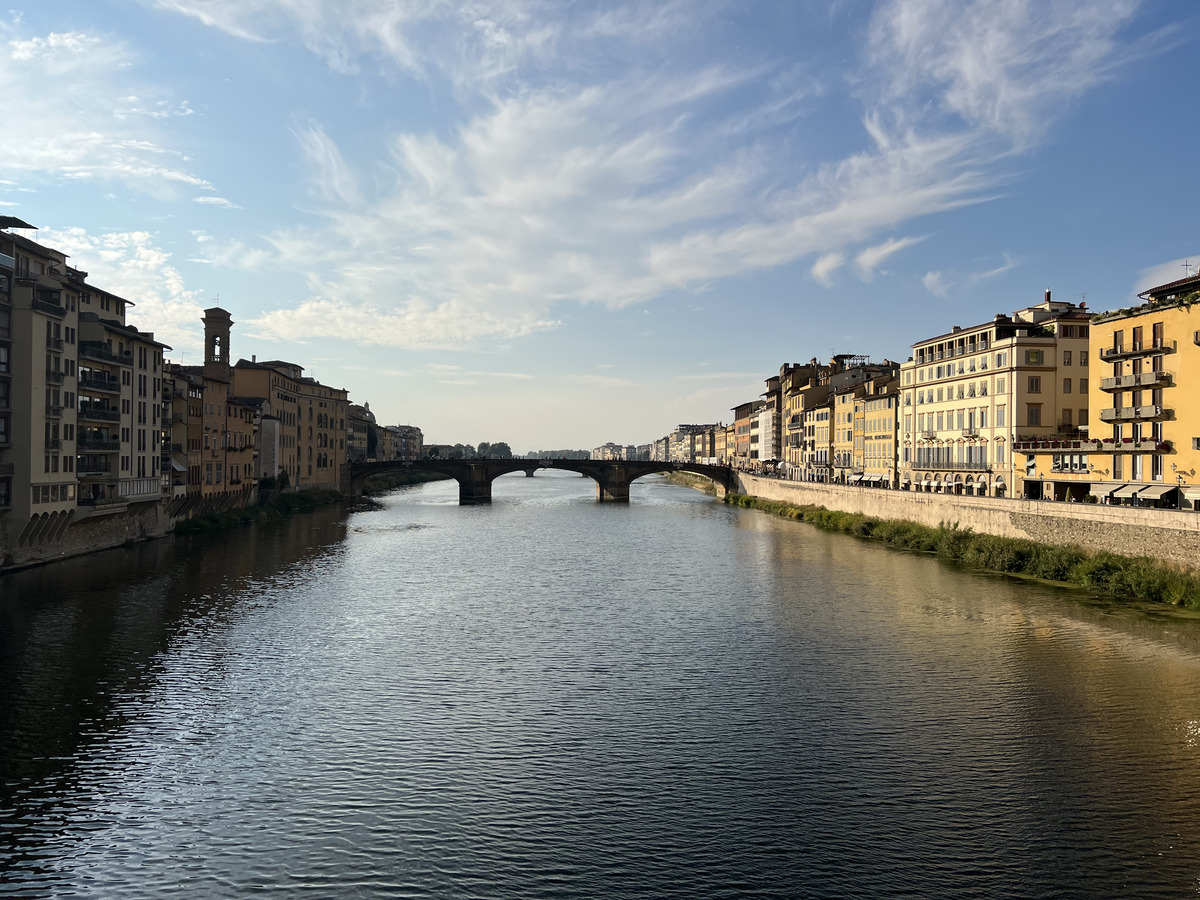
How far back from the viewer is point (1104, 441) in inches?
1940

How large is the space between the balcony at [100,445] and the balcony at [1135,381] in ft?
192

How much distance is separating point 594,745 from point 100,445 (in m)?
43.0

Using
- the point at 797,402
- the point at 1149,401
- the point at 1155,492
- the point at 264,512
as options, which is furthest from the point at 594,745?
the point at 797,402

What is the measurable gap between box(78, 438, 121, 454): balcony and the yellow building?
190ft

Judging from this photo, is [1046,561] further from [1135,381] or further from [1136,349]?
[1136,349]

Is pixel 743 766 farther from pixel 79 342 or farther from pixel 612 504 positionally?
pixel 612 504

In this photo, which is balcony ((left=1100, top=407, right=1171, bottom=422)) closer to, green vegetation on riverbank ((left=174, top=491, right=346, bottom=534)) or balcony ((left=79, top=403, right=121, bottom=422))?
balcony ((left=79, top=403, right=121, bottom=422))

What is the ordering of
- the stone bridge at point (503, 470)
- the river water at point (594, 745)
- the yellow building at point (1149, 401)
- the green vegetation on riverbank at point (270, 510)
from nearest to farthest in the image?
the river water at point (594, 745) < the yellow building at point (1149, 401) < the green vegetation on riverbank at point (270, 510) < the stone bridge at point (503, 470)

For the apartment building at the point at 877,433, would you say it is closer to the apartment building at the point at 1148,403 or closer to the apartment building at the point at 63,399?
the apartment building at the point at 1148,403

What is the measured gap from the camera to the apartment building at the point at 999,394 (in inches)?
2361

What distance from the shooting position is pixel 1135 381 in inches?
1805

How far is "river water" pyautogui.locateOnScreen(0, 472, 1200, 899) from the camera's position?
1573cm

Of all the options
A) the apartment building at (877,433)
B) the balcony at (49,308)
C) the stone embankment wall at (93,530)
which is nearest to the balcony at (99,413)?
the stone embankment wall at (93,530)

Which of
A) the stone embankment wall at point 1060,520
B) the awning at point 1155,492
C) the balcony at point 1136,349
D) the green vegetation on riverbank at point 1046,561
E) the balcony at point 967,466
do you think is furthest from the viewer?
the balcony at point 967,466
